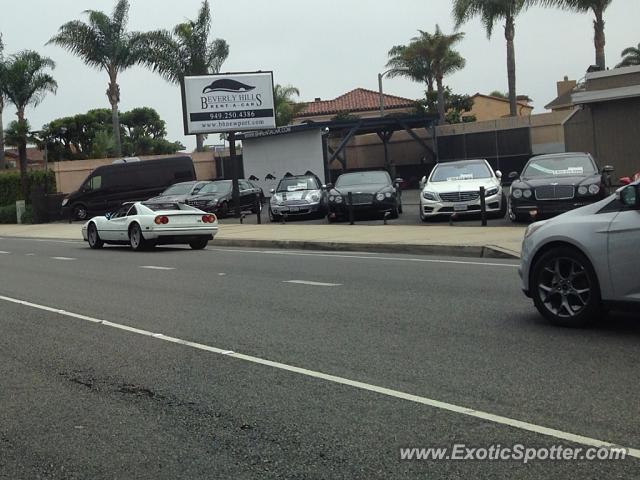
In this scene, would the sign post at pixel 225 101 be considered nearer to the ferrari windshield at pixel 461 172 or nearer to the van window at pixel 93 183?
the van window at pixel 93 183

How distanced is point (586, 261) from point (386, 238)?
10654 millimetres

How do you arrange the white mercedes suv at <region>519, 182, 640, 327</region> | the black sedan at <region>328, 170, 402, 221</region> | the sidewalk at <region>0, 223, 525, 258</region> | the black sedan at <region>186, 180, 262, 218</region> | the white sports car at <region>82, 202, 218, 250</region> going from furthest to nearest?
1. the black sedan at <region>186, 180, 262, 218</region>
2. the black sedan at <region>328, 170, 402, 221</region>
3. the white sports car at <region>82, 202, 218, 250</region>
4. the sidewalk at <region>0, 223, 525, 258</region>
5. the white mercedes suv at <region>519, 182, 640, 327</region>

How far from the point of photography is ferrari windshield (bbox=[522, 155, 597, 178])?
18.7 metres

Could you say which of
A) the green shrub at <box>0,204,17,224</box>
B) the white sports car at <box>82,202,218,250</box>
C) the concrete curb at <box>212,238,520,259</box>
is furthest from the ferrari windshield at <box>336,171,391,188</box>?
the green shrub at <box>0,204,17,224</box>

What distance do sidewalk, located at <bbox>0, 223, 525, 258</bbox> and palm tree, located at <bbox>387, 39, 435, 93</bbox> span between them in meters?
34.4

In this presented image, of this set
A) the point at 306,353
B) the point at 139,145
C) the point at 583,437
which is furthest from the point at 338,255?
the point at 139,145

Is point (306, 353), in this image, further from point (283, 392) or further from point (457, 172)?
point (457, 172)

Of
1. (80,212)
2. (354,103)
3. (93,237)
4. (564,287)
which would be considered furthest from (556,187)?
(354,103)

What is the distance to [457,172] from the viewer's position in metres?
21.5

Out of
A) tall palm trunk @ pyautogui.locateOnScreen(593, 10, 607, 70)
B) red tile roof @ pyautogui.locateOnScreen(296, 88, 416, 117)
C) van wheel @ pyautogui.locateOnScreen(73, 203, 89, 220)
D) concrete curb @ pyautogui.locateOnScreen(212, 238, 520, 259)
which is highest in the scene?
red tile roof @ pyautogui.locateOnScreen(296, 88, 416, 117)

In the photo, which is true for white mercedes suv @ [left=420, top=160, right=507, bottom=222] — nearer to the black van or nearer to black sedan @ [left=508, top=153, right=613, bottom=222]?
black sedan @ [left=508, top=153, right=613, bottom=222]

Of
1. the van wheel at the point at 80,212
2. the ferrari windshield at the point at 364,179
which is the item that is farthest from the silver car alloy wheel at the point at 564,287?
the van wheel at the point at 80,212

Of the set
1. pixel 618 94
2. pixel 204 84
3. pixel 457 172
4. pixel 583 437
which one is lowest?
pixel 583 437

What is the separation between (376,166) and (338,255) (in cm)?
2817
